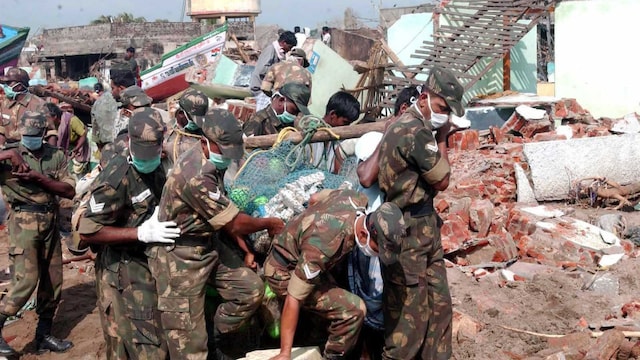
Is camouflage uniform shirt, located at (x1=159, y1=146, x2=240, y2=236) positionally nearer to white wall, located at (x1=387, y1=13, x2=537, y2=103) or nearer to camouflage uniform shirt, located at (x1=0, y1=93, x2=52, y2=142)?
camouflage uniform shirt, located at (x1=0, y1=93, x2=52, y2=142)

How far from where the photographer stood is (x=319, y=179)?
5086mm

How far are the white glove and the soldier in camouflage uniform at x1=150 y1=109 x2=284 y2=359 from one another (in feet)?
0.14

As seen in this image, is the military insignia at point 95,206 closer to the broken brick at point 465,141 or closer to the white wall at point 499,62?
the broken brick at point 465,141

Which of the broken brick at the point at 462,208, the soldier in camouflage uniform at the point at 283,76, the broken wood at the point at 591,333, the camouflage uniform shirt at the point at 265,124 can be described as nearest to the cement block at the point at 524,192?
the broken brick at the point at 462,208

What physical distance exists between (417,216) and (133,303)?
6.24 feet

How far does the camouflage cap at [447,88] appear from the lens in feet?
15.0

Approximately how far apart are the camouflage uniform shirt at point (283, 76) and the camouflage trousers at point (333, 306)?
132 inches

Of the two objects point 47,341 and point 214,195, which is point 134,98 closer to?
point 47,341

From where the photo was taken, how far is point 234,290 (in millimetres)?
4449

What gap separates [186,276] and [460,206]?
191 inches

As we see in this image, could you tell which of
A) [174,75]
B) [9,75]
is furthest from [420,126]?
[174,75]

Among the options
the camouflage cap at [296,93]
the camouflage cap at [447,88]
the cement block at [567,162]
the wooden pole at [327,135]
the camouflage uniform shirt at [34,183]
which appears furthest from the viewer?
the cement block at [567,162]

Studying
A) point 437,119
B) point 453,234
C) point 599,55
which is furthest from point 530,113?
point 437,119

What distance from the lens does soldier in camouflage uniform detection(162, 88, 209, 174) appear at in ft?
18.7
